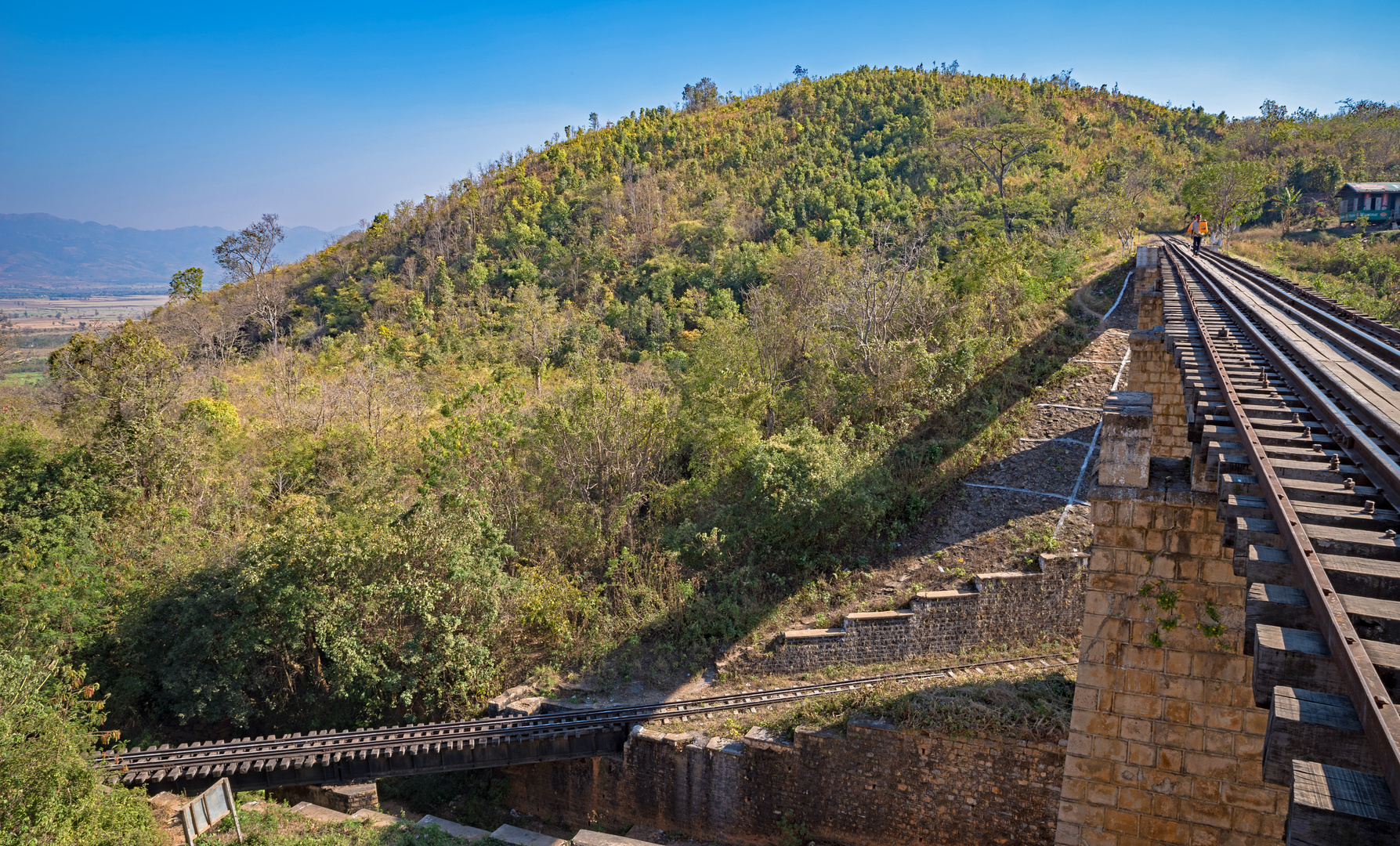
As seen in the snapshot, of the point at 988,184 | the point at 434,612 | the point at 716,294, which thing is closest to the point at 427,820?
the point at 434,612

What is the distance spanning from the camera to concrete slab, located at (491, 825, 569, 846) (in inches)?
451

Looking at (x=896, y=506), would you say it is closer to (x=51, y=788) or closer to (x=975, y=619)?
(x=975, y=619)

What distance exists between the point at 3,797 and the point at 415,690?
597cm

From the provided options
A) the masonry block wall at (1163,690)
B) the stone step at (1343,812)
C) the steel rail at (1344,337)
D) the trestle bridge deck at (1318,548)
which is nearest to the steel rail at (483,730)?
the masonry block wall at (1163,690)

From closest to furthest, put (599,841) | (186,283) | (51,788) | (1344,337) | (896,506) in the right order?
(1344,337) < (51,788) < (599,841) < (896,506) < (186,283)

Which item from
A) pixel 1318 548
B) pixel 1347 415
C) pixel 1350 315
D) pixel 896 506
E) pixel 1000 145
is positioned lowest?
pixel 896 506

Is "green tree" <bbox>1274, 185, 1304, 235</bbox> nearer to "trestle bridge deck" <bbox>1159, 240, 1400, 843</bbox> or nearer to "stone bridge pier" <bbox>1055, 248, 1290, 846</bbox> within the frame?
"trestle bridge deck" <bbox>1159, 240, 1400, 843</bbox>

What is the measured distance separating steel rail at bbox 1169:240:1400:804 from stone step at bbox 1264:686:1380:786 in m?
0.09

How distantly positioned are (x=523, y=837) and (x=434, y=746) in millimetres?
2094

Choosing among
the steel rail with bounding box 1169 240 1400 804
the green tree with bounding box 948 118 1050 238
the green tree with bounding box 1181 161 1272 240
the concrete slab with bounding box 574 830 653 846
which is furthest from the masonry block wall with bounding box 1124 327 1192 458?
the green tree with bounding box 1181 161 1272 240

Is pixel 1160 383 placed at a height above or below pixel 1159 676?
above

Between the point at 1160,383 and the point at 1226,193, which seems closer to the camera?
the point at 1160,383

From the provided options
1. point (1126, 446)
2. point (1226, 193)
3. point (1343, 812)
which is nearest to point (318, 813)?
point (1126, 446)

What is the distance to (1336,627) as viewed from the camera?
2721 mm
